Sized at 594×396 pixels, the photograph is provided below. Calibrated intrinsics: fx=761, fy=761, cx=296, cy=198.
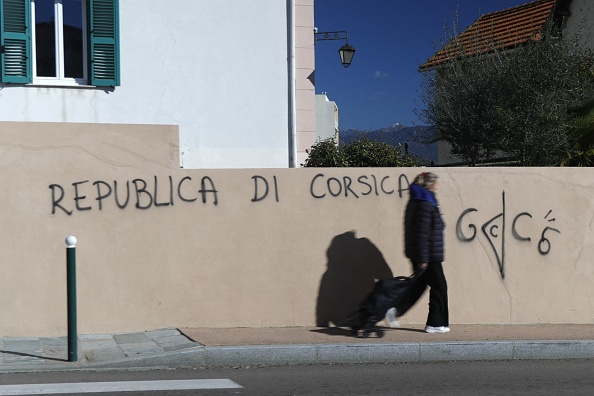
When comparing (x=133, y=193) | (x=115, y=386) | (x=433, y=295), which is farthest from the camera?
(x=133, y=193)

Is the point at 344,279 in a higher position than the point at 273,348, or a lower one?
higher

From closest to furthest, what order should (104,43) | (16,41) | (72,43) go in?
(16,41), (104,43), (72,43)

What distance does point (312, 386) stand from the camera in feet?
20.7

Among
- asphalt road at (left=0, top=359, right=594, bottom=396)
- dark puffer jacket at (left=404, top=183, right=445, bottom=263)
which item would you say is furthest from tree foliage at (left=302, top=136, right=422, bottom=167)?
asphalt road at (left=0, top=359, right=594, bottom=396)

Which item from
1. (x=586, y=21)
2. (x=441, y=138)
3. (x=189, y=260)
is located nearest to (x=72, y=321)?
(x=189, y=260)

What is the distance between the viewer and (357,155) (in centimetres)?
1172

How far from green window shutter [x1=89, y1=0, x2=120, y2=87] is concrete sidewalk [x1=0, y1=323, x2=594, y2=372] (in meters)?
4.18

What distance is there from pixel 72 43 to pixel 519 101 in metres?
7.03

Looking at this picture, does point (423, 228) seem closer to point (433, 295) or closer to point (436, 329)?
point (433, 295)

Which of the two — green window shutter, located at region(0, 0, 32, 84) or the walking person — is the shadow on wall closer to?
the walking person

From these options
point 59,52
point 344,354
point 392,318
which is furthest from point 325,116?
point 344,354

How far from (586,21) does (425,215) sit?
14.5 meters

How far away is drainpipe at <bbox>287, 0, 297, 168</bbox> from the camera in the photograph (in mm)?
11609

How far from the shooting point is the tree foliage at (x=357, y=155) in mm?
11562
